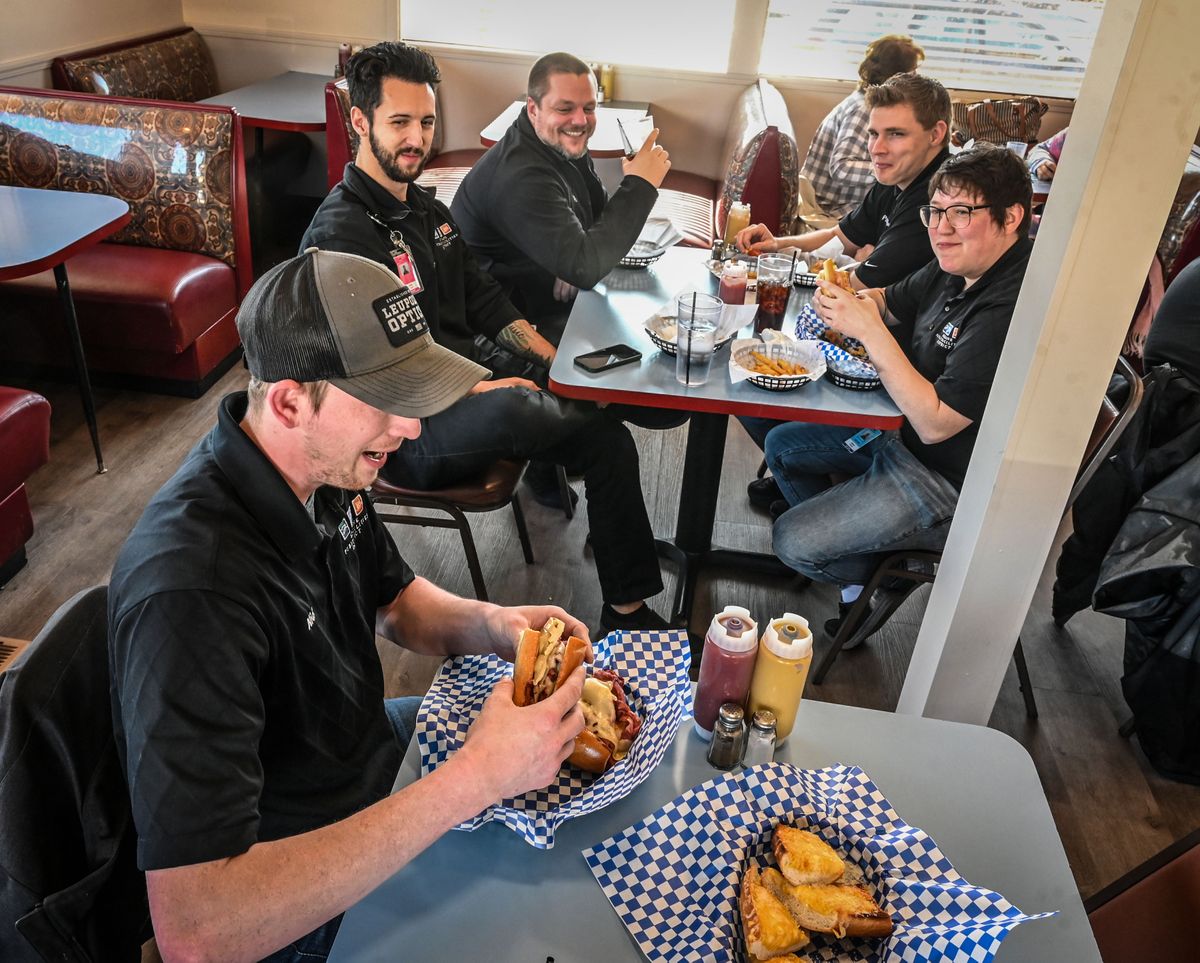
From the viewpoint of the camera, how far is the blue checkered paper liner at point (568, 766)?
1.09 meters

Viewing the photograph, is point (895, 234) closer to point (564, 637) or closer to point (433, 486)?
point (433, 486)

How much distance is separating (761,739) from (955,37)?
201 inches

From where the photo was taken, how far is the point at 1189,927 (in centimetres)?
116

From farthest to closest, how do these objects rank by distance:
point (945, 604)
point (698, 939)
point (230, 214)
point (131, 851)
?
1. point (230, 214)
2. point (945, 604)
3. point (131, 851)
4. point (698, 939)

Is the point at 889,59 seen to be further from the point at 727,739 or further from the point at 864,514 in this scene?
the point at 727,739

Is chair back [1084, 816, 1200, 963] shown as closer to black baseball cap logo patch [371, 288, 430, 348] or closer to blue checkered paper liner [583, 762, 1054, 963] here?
blue checkered paper liner [583, 762, 1054, 963]

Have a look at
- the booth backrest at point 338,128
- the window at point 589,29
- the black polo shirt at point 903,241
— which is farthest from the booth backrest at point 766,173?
the booth backrest at point 338,128

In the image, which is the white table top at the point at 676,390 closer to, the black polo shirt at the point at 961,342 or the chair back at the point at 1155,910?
the black polo shirt at the point at 961,342

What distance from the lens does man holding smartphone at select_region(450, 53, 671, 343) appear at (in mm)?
2566

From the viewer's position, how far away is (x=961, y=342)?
6.75 ft

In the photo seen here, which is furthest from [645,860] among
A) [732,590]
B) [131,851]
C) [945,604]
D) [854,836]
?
[732,590]

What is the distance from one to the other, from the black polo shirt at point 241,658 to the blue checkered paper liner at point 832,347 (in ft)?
3.91

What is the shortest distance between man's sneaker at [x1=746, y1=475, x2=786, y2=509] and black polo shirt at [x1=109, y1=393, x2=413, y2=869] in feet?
6.31

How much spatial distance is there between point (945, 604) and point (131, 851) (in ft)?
4.09
